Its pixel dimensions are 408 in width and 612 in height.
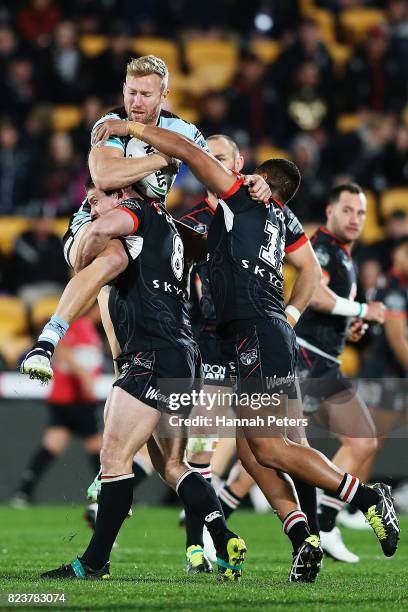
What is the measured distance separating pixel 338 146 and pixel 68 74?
4.06 metres

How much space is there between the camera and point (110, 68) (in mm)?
16734

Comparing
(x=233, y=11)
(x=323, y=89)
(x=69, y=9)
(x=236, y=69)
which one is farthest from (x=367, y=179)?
(x=69, y=9)

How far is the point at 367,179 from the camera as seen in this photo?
15.6m

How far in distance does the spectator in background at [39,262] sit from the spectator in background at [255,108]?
3.50 metres

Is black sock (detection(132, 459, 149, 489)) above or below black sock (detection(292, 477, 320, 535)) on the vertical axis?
below

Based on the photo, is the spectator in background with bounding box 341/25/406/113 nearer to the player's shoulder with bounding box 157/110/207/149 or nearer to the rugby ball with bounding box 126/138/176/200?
the player's shoulder with bounding box 157/110/207/149

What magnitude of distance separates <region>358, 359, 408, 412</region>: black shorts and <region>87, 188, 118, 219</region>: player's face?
14.9ft

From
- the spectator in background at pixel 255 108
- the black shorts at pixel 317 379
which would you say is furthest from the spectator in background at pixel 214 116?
the black shorts at pixel 317 379

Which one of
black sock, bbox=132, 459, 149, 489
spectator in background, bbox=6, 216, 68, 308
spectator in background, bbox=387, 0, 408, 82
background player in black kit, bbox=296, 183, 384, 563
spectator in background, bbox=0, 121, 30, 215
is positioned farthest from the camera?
spectator in background, bbox=387, 0, 408, 82

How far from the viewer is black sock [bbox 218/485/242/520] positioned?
828 cm

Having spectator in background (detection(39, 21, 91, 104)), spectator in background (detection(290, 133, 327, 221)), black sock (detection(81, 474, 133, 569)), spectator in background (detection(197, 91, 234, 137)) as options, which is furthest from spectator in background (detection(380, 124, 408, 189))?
black sock (detection(81, 474, 133, 569))

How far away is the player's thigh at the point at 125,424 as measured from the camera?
20.0 feet

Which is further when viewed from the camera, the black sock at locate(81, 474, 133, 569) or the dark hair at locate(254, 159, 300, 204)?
the dark hair at locate(254, 159, 300, 204)

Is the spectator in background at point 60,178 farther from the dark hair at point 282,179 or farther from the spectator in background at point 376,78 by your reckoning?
the dark hair at point 282,179
